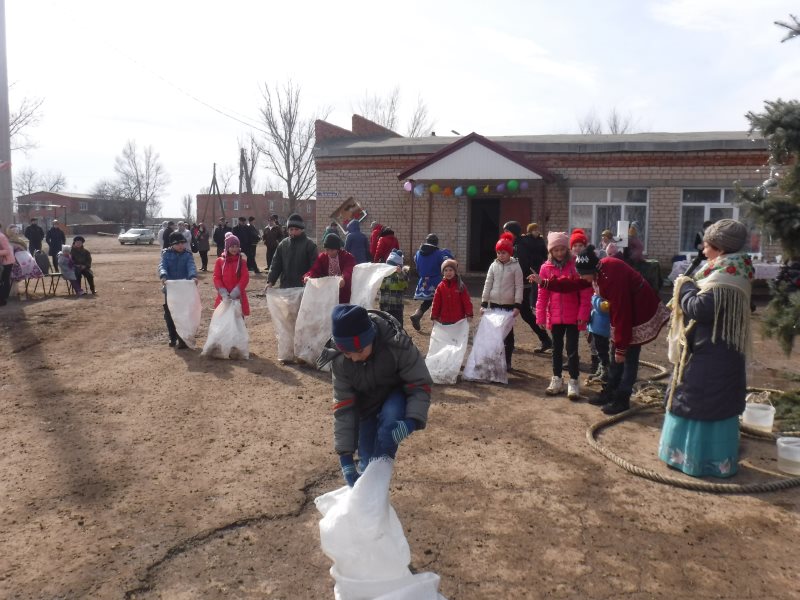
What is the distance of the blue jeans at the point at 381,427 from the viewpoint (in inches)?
128

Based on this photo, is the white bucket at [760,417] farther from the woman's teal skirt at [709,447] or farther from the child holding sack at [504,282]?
the child holding sack at [504,282]

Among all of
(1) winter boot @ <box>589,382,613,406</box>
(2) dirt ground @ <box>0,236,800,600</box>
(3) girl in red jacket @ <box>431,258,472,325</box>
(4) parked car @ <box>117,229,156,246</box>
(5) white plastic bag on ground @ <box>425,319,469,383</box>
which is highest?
(4) parked car @ <box>117,229,156,246</box>

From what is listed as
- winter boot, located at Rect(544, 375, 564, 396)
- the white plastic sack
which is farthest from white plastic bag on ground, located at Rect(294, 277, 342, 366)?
the white plastic sack

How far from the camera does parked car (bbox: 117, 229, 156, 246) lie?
4297 cm

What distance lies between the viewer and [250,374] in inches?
298

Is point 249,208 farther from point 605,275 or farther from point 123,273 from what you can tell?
point 605,275

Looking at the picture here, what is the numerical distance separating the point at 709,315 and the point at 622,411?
1957 millimetres

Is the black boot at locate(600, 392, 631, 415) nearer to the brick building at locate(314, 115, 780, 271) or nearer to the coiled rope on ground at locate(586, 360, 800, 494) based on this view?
the coiled rope on ground at locate(586, 360, 800, 494)

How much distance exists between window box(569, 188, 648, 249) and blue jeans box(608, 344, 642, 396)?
1087 cm

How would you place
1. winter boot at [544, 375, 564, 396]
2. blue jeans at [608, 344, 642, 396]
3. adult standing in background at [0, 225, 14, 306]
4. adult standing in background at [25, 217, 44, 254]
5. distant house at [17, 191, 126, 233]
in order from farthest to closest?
1. distant house at [17, 191, 126, 233]
2. adult standing in background at [25, 217, 44, 254]
3. adult standing in background at [0, 225, 14, 306]
4. winter boot at [544, 375, 564, 396]
5. blue jeans at [608, 344, 642, 396]

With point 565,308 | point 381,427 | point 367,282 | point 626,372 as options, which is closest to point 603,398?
point 626,372

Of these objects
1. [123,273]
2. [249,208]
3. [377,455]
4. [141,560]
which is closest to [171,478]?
[141,560]

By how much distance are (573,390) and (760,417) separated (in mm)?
1631

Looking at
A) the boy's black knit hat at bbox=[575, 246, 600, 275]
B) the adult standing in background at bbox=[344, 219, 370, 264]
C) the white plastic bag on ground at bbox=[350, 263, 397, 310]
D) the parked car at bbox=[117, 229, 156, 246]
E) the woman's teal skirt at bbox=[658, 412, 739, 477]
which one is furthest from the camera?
the parked car at bbox=[117, 229, 156, 246]
